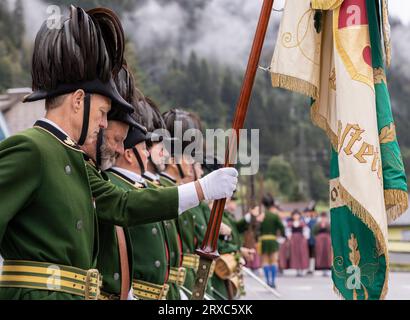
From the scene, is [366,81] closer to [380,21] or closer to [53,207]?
[380,21]

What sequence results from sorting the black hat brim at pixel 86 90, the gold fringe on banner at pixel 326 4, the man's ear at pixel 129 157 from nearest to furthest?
the black hat brim at pixel 86 90, the gold fringe on banner at pixel 326 4, the man's ear at pixel 129 157

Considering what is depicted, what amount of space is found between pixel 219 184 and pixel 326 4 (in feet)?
3.96

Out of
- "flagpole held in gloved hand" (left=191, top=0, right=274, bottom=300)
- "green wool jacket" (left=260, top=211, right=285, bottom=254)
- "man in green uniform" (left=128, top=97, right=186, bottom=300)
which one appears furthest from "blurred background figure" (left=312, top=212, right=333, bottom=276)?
"flagpole held in gloved hand" (left=191, top=0, right=274, bottom=300)

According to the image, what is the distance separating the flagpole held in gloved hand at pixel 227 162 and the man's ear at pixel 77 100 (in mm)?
674

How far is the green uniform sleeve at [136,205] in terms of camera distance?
3.57 meters

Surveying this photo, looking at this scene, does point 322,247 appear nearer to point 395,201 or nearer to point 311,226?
point 311,226

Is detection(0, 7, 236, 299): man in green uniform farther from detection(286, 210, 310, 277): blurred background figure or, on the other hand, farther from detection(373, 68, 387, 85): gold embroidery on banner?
detection(286, 210, 310, 277): blurred background figure

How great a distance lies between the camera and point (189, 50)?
186 feet

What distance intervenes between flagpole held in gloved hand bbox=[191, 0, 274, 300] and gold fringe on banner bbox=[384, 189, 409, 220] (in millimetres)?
940

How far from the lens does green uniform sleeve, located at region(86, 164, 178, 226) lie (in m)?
3.57

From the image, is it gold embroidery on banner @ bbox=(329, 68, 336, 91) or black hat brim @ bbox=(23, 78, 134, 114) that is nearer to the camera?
black hat brim @ bbox=(23, 78, 134, 114)

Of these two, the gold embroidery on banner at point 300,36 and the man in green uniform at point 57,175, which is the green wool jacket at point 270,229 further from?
the man in green uniform at point 57,175

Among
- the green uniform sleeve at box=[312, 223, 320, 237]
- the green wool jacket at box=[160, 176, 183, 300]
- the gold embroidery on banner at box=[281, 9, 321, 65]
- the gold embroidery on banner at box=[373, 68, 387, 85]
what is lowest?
the green uniform sleeve at box=[312, 223, 320, 237]

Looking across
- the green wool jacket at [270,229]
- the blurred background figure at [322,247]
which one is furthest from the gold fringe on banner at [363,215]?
the blurred background figure at [322,247]
